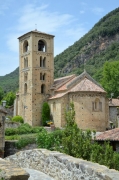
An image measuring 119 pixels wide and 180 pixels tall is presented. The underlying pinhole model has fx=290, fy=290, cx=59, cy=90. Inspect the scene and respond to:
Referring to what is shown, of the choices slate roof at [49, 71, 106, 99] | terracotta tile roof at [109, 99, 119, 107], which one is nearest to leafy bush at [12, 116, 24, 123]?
slate roof at [49, 71, 106, 99]

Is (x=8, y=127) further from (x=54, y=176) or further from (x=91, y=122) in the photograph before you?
(x=54, y=176)

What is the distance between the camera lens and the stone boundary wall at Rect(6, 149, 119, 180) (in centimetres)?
657

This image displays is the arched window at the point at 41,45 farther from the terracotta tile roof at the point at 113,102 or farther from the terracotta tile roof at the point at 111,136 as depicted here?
the terracotta tile roof at the point at 111,136

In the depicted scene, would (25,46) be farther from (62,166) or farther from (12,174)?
(12,174)

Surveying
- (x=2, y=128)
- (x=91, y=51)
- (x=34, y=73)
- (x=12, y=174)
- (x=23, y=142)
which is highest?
(x=91, y=51)

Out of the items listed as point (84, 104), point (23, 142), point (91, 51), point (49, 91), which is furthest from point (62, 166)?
point (91, 51)

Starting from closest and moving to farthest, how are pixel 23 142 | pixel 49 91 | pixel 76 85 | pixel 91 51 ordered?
pixel 23 142 → pixel 76 85 → pixel 49 91 → pixel 91 51

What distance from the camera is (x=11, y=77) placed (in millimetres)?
147375

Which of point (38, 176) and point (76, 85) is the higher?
point (76, 85)

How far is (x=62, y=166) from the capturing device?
8.06 meters

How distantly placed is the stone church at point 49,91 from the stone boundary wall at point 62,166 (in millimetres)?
26826

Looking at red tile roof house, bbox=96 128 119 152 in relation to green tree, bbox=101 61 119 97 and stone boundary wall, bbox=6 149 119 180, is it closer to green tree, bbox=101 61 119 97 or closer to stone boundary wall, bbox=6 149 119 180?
stone boundary wall, bbox=6 149 119 180

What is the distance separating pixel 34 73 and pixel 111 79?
71.2 feet

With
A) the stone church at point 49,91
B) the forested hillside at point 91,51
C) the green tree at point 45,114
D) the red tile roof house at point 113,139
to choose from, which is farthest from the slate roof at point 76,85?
the forested hillside at point 91,51
